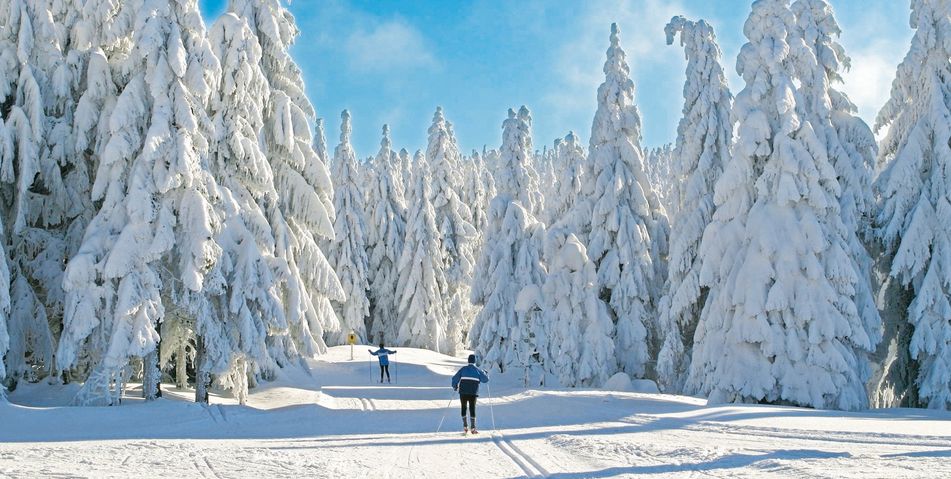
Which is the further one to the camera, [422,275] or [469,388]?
[422,275]

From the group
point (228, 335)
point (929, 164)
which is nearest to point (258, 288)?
point (228, 335)

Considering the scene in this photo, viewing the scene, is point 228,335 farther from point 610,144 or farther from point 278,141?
point 610,144

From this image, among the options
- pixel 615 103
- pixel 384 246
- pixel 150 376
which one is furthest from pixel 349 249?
pixel 150 376

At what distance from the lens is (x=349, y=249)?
153 ft

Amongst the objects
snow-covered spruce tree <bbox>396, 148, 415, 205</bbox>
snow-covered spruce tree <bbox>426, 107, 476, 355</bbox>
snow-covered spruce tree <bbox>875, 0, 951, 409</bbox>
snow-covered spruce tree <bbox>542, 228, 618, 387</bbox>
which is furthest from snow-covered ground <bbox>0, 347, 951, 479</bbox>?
snow-covered spruce tree <bbox>396, 148, 415, 205</bbox>

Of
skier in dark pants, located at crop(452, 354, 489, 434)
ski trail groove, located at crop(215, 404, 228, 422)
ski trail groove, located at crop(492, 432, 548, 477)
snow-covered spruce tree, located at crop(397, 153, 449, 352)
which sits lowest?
ski trail groove, located at crop(492, 432, 548, 477)

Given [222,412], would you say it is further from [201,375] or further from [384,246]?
[384,246]

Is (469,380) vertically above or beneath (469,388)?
above

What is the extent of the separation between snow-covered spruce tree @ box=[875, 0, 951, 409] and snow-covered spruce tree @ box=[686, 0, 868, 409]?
2011 mm

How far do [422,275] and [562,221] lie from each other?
1840 cm

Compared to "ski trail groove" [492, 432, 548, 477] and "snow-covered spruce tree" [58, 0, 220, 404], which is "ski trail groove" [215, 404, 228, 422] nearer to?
"snow-covered spruce tree" [58, 0, 220, 404]

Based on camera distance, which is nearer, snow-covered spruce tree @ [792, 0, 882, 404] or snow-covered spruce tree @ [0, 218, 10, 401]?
snow-covered spruce tree @ [0, 218, 10, 401]

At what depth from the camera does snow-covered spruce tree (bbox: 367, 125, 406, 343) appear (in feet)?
164

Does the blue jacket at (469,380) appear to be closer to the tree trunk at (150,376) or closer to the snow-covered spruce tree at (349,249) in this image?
the tree trunk at (150,376)
